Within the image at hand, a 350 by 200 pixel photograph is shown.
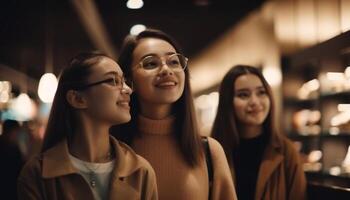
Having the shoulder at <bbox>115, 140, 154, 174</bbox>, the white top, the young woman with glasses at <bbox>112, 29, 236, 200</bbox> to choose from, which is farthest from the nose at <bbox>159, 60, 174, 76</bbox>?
the white top

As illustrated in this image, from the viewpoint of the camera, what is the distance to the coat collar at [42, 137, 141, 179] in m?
1.77

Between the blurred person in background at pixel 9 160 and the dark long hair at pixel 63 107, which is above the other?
the dark long hair at pixel 63 107

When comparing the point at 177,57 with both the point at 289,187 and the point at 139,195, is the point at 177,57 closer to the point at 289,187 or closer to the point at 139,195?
the point at 139,195

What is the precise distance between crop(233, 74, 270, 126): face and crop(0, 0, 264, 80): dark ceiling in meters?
4.62

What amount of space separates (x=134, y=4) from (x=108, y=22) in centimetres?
184

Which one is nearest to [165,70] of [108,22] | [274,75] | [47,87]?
[47,87]

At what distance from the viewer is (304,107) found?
6.83 m

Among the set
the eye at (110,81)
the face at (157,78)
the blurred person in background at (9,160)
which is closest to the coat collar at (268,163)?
A: the face at (157,78)

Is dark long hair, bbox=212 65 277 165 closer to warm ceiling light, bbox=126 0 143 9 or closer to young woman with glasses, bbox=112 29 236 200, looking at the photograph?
young woman with glasses, bbox=112 29 236 200

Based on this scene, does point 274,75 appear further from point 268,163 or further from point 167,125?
point 167,125

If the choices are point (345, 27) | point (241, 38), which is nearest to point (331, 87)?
point (345, 27)

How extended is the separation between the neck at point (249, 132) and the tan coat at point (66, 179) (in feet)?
3.86

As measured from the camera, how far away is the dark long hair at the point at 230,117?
2.91 meters

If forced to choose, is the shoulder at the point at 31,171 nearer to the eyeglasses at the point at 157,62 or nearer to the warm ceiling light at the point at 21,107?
the eyeglasses at the point at 157,62
